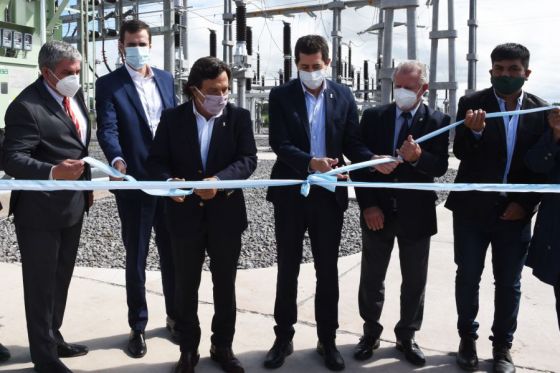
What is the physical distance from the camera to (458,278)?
11.0 ft

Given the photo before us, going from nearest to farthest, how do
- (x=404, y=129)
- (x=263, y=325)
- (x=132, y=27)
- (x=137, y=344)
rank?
(x=404, y=129) → (x=137, y=344) → (x=132, y=27) → (x=263, y=325)

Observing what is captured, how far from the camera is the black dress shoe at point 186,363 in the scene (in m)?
3.14

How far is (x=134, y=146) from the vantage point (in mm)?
3615

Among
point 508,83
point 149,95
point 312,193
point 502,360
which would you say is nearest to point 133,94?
point 149,95

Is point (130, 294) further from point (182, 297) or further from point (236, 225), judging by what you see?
point (236, 225)

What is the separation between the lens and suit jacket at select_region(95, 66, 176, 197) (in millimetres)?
3580

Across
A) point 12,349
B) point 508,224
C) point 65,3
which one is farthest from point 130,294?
point 65,3

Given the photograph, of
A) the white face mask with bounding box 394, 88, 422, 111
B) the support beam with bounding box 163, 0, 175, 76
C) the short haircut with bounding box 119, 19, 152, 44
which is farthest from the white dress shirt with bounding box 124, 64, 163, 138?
the support beam with bounding box 163, 0, 175, 76

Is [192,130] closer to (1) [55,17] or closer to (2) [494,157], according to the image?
(2) [494,157]

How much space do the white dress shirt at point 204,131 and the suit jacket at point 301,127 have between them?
0.39m

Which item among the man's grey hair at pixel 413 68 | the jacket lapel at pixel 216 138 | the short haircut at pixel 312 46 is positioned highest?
the short haircut at pixel 312 46

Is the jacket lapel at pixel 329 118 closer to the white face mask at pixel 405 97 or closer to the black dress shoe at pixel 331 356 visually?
the white face mask at pixel 405 97

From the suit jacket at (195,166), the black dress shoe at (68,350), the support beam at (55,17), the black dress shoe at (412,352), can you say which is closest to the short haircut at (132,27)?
the suit jacket at (195,166)

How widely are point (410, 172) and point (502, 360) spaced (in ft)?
4.05
